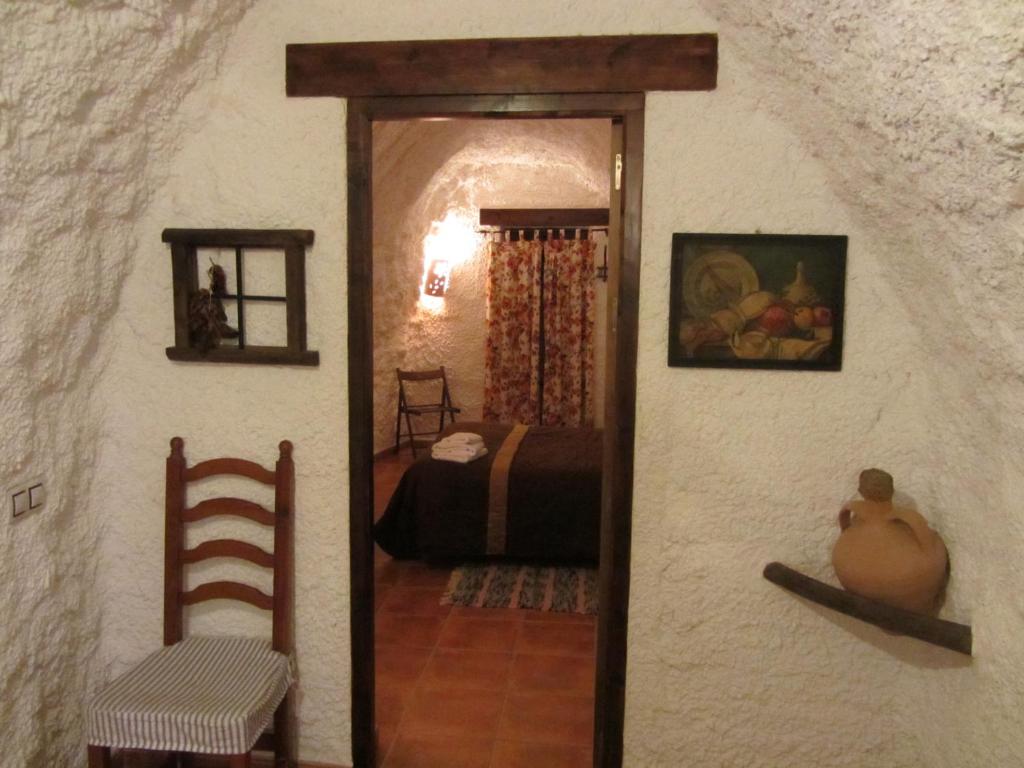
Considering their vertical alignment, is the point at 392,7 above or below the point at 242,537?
above

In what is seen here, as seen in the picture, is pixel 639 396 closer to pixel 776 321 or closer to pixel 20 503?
pixel 776 321

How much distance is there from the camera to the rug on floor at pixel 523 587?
10.8 ft

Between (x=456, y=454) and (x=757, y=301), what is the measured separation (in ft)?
7.02

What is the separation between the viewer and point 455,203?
232 inches

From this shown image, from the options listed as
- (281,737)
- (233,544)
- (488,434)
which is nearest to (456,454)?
(488,434)

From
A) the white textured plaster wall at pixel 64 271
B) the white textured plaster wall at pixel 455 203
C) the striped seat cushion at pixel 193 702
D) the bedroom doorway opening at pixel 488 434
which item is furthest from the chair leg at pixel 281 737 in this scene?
the white textured plaster wall at pixel 455 203

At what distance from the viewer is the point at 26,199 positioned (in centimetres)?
159

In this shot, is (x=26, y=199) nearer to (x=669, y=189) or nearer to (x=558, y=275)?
(x=669, y=189)

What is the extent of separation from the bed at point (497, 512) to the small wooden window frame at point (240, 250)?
1745 mm

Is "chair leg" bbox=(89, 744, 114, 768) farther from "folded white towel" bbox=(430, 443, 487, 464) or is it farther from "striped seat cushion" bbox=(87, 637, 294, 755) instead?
"folded white towel" bbox=(430, 443, 487, 464)

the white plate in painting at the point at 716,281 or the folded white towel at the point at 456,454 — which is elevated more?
the white plate in painting at the point at 716,281

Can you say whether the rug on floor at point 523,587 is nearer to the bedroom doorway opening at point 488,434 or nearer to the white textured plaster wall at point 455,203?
the bedroom doorway opening at point 488,434

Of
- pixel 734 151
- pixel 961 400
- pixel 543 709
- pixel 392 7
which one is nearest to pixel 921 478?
pixel 961 400

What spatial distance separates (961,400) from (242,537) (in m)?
1.98
